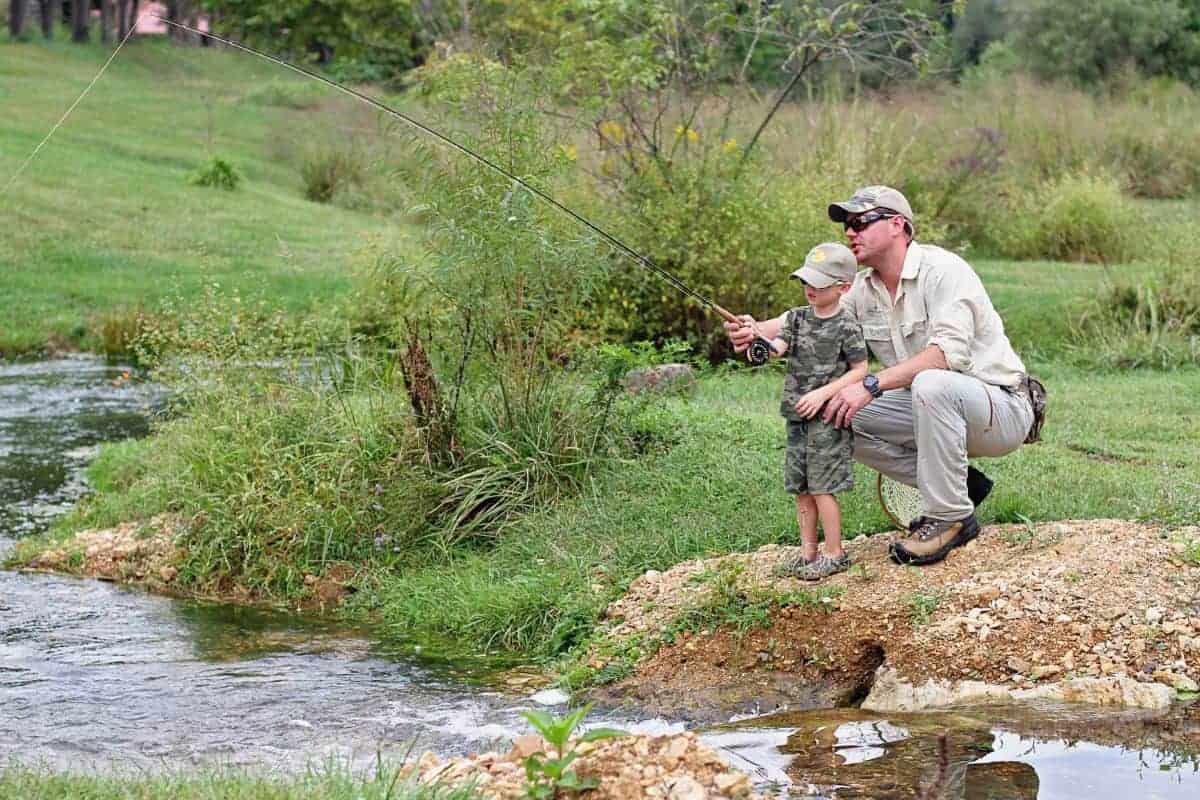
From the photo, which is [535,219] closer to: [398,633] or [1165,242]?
[398,633]

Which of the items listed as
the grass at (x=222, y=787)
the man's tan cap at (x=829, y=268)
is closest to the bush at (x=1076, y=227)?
the man's tan cap at (x=829, y=268)

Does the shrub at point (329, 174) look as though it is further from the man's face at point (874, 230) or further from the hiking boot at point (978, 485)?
the man's face at point (874, 230)

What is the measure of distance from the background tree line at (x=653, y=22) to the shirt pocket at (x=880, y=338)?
131 inches

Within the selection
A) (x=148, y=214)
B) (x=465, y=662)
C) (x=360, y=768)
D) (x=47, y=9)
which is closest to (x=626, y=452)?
(x=465, y=662)

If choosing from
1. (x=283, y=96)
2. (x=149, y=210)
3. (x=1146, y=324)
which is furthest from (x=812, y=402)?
(x=283, y=96)

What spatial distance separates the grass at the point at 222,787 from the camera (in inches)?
163

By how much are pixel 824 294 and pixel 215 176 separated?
19804mm

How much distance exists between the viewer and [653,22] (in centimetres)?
1240

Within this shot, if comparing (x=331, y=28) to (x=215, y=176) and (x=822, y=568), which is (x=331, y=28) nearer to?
(x=215, y=176)

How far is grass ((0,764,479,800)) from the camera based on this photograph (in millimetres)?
4133

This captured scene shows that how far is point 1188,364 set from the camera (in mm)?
11562

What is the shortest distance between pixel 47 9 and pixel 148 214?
27.1 meters

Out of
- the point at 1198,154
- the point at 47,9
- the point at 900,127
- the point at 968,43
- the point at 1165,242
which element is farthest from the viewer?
the point at 47,9

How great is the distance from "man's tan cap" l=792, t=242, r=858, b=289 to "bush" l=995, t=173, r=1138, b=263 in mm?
11004
